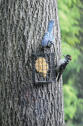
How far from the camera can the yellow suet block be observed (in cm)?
398

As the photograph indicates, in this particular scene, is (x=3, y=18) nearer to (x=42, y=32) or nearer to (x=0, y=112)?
(x=42, y=32)

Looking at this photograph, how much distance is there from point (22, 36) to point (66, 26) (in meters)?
4.09

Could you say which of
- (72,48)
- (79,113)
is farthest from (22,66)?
(79,113)

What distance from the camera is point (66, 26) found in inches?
311

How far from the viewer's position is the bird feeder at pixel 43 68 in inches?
155

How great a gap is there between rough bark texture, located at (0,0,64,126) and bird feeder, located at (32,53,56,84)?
6cm

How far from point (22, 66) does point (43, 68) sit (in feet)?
0.94

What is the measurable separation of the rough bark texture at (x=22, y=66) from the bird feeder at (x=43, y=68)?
6 cm

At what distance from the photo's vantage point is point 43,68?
13.2 feet

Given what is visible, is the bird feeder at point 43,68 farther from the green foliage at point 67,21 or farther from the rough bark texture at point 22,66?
the green foliage at point 67,21

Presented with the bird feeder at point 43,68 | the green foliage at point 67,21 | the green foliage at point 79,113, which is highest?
the green foliage at point 67,21

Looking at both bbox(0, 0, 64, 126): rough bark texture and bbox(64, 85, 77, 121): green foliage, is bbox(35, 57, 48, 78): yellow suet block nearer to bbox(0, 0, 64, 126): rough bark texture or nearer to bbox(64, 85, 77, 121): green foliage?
bbox(0, 0, 64, 126): rough bark texture

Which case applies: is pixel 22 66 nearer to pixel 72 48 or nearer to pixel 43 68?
pixel 43 68

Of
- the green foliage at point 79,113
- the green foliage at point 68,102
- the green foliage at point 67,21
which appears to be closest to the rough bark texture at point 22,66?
the green foliage at point 67,21
